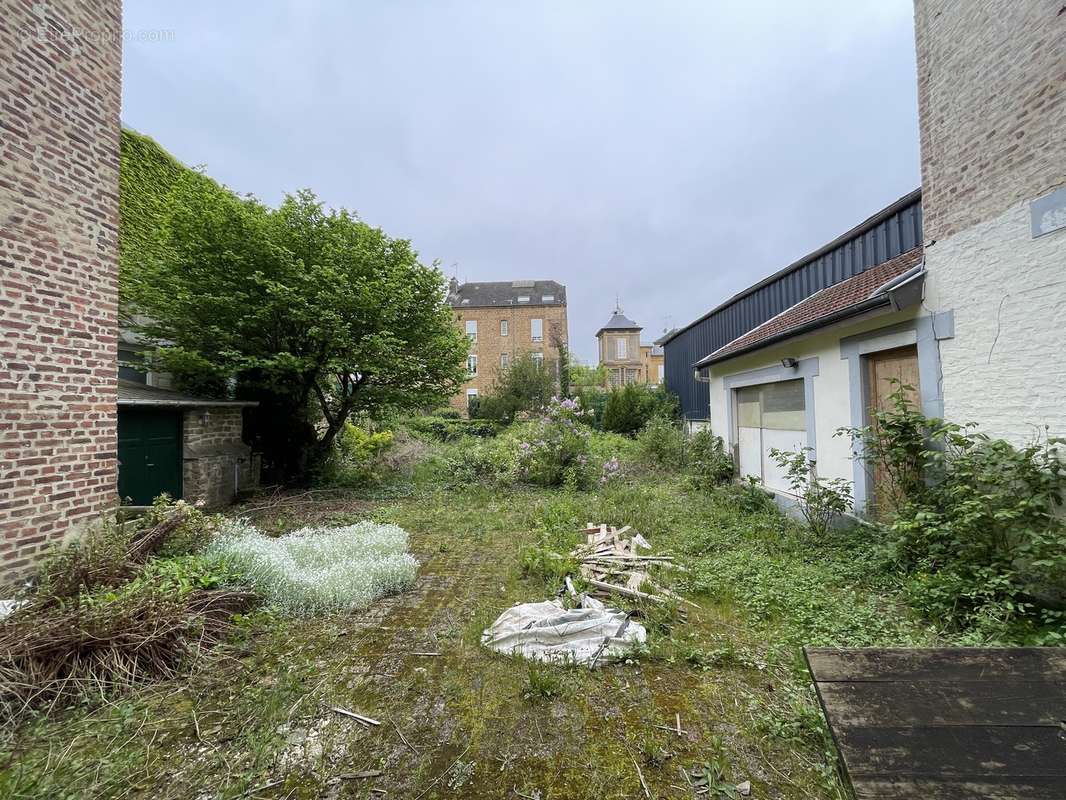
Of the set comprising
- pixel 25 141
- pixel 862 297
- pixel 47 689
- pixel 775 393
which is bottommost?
pixel 47 689

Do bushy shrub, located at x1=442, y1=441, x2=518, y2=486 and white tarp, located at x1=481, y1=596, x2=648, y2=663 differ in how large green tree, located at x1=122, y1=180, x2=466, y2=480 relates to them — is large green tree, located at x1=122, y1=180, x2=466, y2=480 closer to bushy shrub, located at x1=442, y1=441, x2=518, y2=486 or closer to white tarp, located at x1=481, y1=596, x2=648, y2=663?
bushy shrub, located at x1=442, y1=441, x2=518, y2=486

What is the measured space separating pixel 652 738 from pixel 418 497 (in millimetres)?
7514

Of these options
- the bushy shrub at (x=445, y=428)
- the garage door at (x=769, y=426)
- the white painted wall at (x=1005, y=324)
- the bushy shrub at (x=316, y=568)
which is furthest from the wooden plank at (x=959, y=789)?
the bushy shrub at (x=445, y=428)

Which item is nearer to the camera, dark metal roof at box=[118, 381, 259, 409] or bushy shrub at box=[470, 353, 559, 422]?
dark metal roof at box=[118, 381, 259, 409]

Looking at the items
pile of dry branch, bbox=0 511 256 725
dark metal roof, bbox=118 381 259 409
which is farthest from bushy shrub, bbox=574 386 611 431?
pile of dry branch, bbox=0 511 256 725

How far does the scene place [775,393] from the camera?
746 centimetres

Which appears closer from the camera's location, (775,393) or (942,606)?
(942,606)

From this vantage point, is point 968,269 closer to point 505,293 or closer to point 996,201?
point 996,201

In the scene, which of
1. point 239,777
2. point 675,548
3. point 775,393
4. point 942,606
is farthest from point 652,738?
point 775,393

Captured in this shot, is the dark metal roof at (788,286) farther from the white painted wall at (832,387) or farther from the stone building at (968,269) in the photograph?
the white painted wall at (832,387)

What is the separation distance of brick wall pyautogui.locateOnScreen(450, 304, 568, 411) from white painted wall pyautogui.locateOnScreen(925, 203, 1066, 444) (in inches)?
1160

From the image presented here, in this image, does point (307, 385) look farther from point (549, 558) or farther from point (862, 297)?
point (862, 297)

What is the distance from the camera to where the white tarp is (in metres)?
3.13

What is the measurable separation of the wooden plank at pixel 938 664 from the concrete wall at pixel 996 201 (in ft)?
7.50
